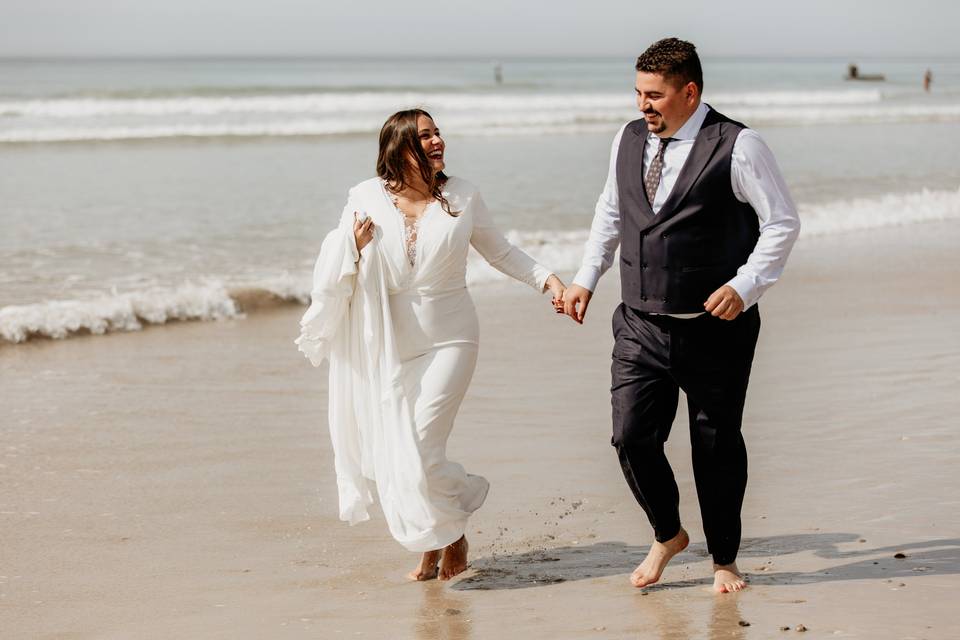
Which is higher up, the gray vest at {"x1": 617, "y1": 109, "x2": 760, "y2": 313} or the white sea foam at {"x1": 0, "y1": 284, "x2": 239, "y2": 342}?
the gray vest at {"x1": 617, "y1": 109, "x2": 760, "y2": 313}

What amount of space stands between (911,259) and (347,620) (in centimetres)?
912

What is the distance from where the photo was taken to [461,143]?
2642 centimetres

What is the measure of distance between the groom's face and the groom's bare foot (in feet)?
4.70

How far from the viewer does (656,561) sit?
4215 mm

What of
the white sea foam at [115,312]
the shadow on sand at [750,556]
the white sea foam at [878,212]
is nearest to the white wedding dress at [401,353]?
the shadow on sand at [750,556]

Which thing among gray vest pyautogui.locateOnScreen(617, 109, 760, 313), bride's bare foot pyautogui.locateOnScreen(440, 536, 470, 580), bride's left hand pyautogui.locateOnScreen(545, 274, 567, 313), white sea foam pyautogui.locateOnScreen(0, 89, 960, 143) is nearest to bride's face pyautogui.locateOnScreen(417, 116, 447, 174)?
bride's left hand pyautogui.locateOnScreen(545, 274, 567, 313)

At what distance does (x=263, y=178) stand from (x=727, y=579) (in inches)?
639

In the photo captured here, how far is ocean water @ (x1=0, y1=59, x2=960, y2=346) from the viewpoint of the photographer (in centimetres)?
1079

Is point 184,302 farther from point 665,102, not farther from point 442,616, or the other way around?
point 665,102

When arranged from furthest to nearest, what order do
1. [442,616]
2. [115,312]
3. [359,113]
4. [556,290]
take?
[359,113], [115,312], [556,290], [442,616]

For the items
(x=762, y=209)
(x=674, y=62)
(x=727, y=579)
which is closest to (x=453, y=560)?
(x=727, y=579)

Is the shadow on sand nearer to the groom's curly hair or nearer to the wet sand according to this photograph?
the wet sand

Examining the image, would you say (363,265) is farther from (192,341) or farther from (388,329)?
(192,341)

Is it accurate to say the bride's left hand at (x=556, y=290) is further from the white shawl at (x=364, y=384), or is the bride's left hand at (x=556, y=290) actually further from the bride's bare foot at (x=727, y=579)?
the bride's bare foot at (x=727, y=579)
